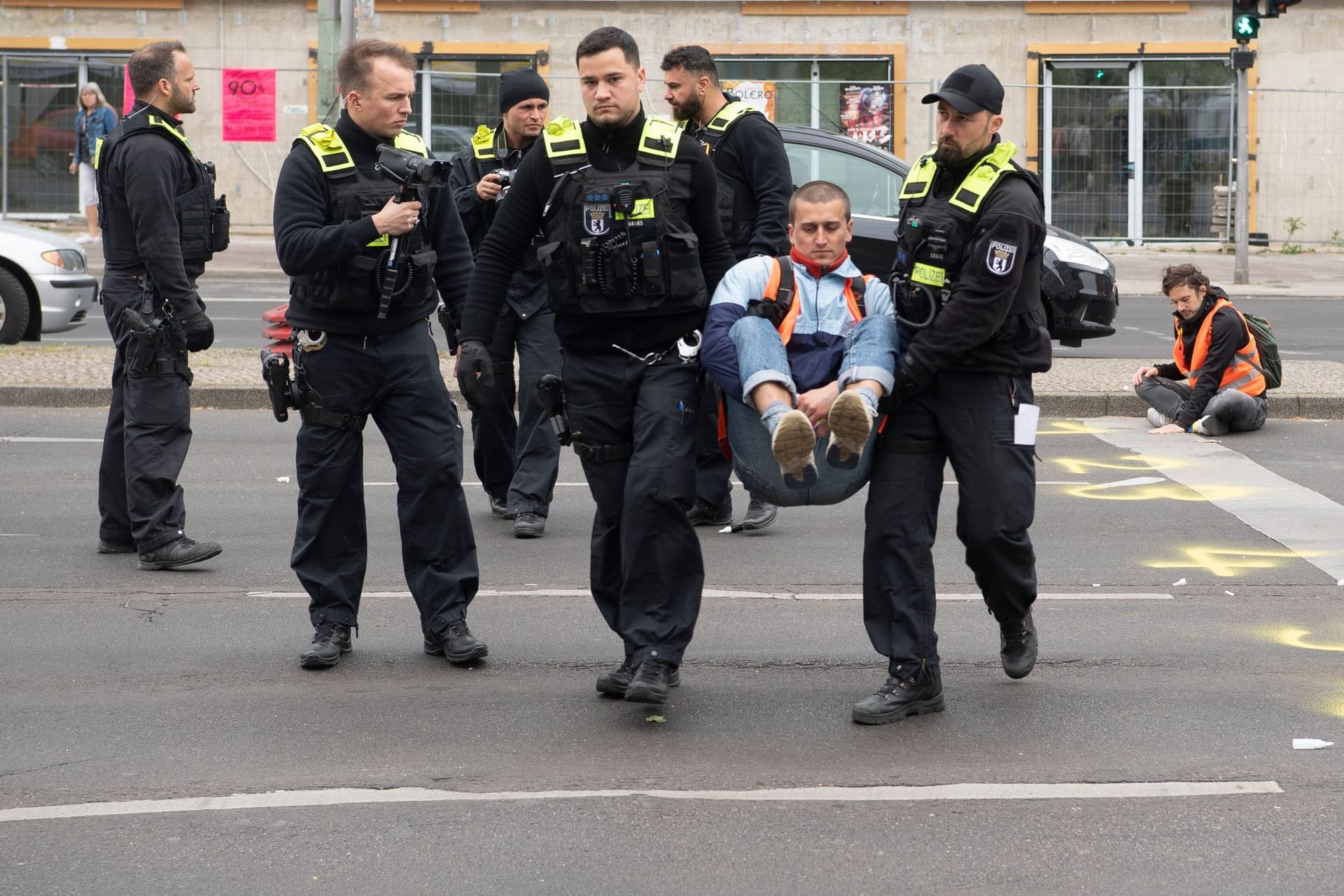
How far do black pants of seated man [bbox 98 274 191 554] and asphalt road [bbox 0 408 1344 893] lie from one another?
0.24 metres

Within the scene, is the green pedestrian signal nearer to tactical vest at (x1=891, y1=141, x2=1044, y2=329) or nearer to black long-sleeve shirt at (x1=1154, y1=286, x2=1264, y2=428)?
black long-sleeve shirt at (x1=1154, y1=286, x2=1264, y2=428)

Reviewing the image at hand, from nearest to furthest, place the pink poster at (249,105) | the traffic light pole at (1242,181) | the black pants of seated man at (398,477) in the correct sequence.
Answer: the black pants of seated man at (398,477), the traffic light pole at (1242,181), the pink poster at (249,105)

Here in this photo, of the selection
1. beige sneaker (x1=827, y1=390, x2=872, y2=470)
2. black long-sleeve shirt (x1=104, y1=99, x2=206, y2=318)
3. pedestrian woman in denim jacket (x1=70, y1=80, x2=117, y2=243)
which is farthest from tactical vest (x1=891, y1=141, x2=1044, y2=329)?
pedestrian woman in denim jacket (x1=70, y1=80, x2=117, y2=243)

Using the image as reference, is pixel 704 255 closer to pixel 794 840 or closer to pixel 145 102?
pixel 794 840

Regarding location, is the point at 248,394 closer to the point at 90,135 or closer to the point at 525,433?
the point at 525,433

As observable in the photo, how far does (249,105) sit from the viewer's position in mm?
25734

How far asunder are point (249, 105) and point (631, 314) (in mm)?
22065

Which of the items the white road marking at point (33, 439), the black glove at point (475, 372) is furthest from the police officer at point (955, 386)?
the white road marking at point (33, 439)

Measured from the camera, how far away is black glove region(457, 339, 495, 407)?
16.8 feet

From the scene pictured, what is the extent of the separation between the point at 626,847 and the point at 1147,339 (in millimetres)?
13030

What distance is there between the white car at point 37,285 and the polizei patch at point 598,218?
10.2m

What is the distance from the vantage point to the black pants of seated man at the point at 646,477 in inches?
200

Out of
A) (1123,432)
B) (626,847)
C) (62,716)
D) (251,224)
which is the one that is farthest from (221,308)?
(626,847)

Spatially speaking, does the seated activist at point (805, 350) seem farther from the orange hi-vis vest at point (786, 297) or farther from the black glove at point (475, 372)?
the black glove at point (475, 372)
